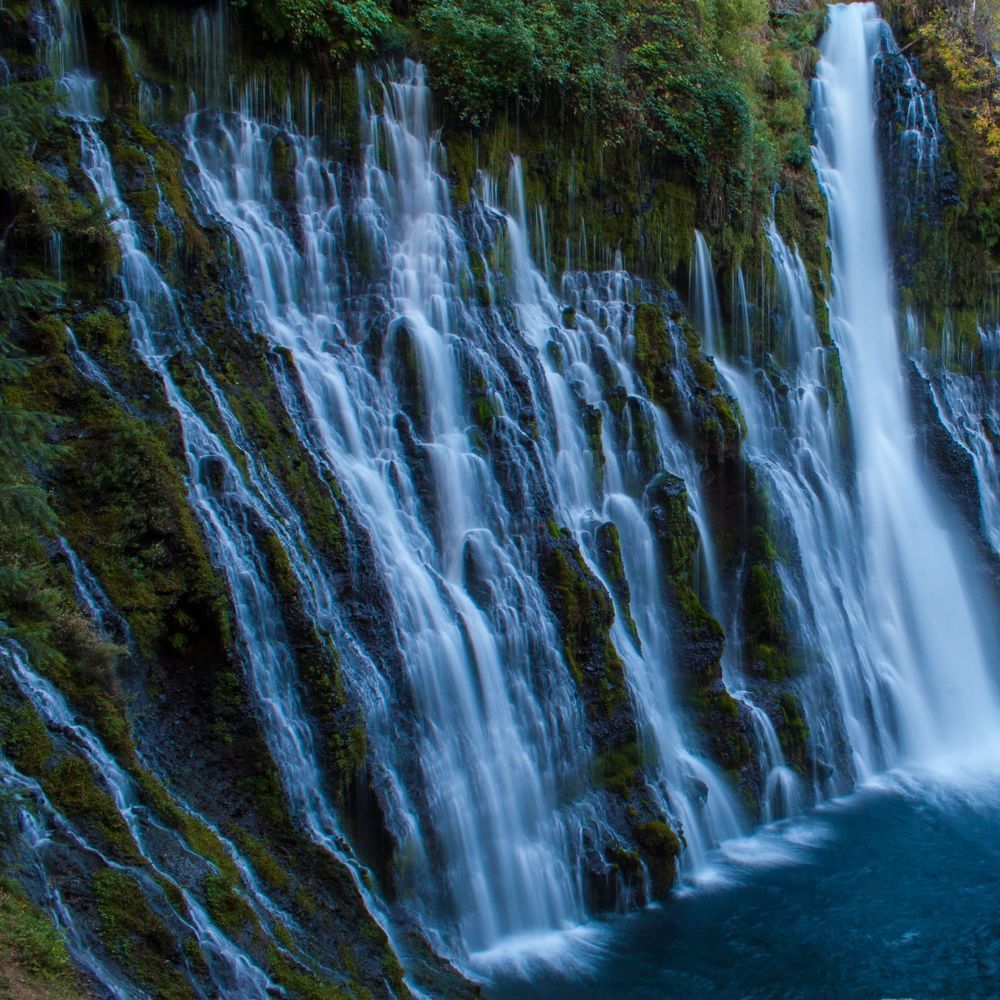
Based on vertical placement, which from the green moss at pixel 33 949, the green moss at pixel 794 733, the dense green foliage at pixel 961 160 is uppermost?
the dense green foliage at pixel 961 160

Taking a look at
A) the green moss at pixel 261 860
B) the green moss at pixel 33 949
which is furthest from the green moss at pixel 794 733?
the green moss at pixel 33 949

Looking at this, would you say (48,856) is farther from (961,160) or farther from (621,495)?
(961,160)

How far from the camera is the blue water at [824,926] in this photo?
11156 millimetres

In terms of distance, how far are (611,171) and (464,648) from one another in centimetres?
1149

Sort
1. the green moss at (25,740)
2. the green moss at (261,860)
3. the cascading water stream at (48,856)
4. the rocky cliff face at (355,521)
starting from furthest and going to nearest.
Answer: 1. the green moss at (261,860)
2. the rocky cliff face at (355,521)
3. the green moss at (25,740)
4. the cascading water stream at (48,856)

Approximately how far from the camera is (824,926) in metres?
12.4

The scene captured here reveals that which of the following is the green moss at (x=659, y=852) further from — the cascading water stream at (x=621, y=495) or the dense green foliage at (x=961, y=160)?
the dense green foliage at (x=961, y=160)

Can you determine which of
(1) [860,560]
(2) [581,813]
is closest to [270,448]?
(2) [581,813]

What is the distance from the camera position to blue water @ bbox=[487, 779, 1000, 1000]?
11156 millimetres

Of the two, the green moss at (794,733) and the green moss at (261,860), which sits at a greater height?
the green moss at (261,860)

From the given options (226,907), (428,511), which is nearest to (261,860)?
(226,907)

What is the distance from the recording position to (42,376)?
10555mm

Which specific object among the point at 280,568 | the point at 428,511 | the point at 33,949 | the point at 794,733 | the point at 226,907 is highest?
the point at 428,511

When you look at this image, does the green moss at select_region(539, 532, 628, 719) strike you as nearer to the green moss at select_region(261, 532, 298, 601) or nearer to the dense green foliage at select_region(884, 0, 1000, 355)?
the green moss at select_region(261, 532, 298, 601)
